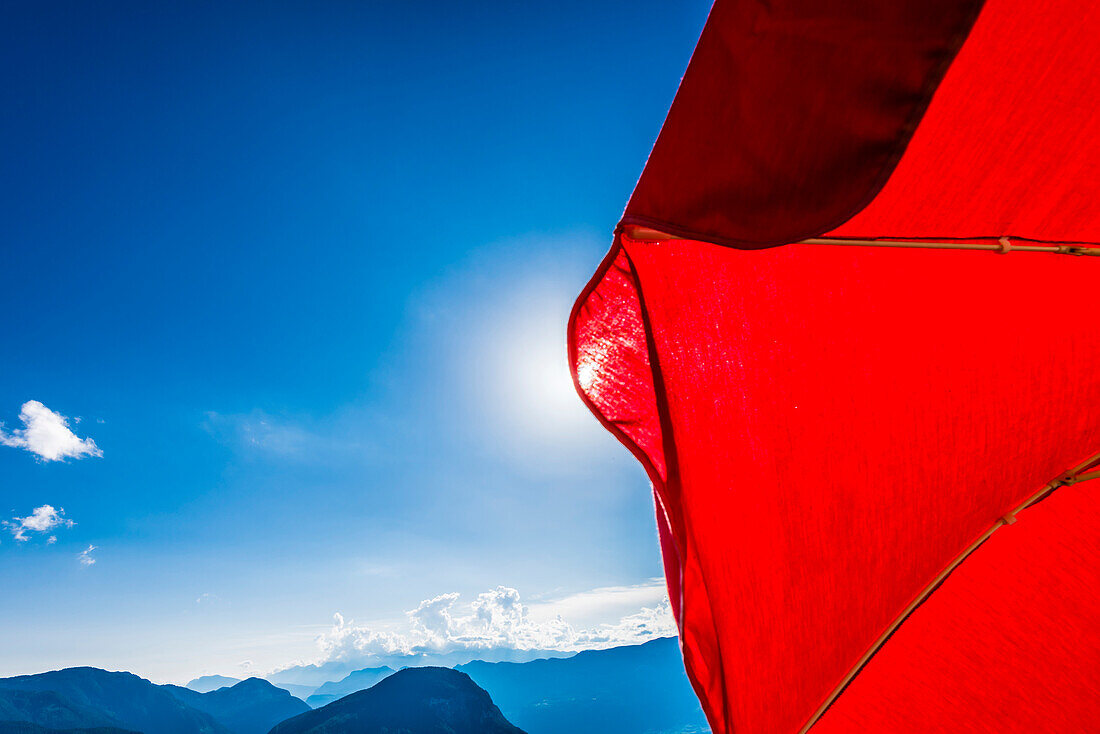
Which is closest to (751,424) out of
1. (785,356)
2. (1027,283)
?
(785,356)

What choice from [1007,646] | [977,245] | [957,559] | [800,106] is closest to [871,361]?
[977,245]

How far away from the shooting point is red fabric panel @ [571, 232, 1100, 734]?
1.21m

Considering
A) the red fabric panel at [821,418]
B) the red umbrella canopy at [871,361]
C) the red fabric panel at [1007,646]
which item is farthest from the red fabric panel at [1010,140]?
the red fabric panel at [1007,646]

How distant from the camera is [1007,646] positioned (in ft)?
6.61

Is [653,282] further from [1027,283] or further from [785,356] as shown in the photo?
[1027,283]

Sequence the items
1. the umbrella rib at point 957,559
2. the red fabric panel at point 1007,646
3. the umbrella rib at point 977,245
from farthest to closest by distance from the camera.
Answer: the red fabric panel at point 1007,646 → the umbrella rib at point 957,559 → the umbrella rib at point 977,245

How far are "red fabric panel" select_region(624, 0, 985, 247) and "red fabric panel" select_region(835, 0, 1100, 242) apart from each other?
24.3 inches

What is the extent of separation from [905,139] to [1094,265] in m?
1.55

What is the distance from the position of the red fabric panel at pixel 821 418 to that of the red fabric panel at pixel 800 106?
289 mm

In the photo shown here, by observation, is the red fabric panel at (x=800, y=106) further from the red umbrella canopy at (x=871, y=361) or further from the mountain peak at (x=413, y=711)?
the mountain peak at (x=413, y=711)

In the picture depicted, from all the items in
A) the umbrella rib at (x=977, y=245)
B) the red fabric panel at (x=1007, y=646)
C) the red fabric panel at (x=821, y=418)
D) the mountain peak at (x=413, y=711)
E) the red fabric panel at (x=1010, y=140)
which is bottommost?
the mountain peak at (x=413, y=711)

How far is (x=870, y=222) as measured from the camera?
139cm

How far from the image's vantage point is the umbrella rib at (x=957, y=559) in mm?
1781

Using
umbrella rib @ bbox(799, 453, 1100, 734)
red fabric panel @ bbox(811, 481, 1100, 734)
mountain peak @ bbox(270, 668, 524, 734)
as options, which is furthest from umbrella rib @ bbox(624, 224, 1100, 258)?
mountain peak @ bbox(270, 668, 524, 734)
